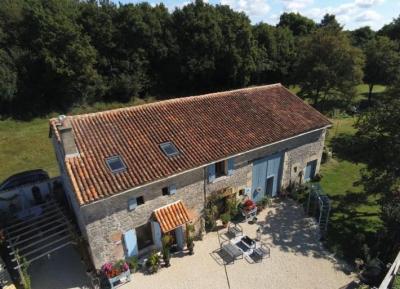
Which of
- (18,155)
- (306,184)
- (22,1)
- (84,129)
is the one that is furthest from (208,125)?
(22,1)

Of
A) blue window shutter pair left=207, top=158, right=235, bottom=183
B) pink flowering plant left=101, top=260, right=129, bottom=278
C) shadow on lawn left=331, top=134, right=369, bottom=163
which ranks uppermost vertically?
shadow on lawn left=331, top=134, right=369, bottom=163

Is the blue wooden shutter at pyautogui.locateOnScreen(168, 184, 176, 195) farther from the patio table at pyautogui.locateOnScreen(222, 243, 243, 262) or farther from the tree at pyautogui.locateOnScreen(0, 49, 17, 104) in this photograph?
the tree at pyautogui.locateOnScreen(0, 49, 17, 104)

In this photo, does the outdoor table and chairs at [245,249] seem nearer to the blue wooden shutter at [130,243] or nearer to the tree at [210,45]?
the blue wooden shutter at [130,243]

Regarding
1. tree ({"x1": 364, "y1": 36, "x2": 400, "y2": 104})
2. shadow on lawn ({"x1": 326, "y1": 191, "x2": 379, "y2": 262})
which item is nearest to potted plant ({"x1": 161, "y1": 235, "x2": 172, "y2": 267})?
shadow on lawn ({"x1": 326, "y1": 191, "x2": 379, "y2": 262})

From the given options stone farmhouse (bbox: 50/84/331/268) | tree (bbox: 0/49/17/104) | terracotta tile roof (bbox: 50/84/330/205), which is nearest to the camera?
stone farmhouse (bbox: 50/84/331/268)

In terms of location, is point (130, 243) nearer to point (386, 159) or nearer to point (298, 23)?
point (386, 159)

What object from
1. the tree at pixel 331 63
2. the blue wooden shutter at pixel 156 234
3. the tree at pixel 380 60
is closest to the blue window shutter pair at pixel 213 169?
the blue wooden shutter at pixel 156 234

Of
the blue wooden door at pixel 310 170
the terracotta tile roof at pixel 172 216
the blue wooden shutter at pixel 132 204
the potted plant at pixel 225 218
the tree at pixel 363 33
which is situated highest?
the tree at pixel 363 33
